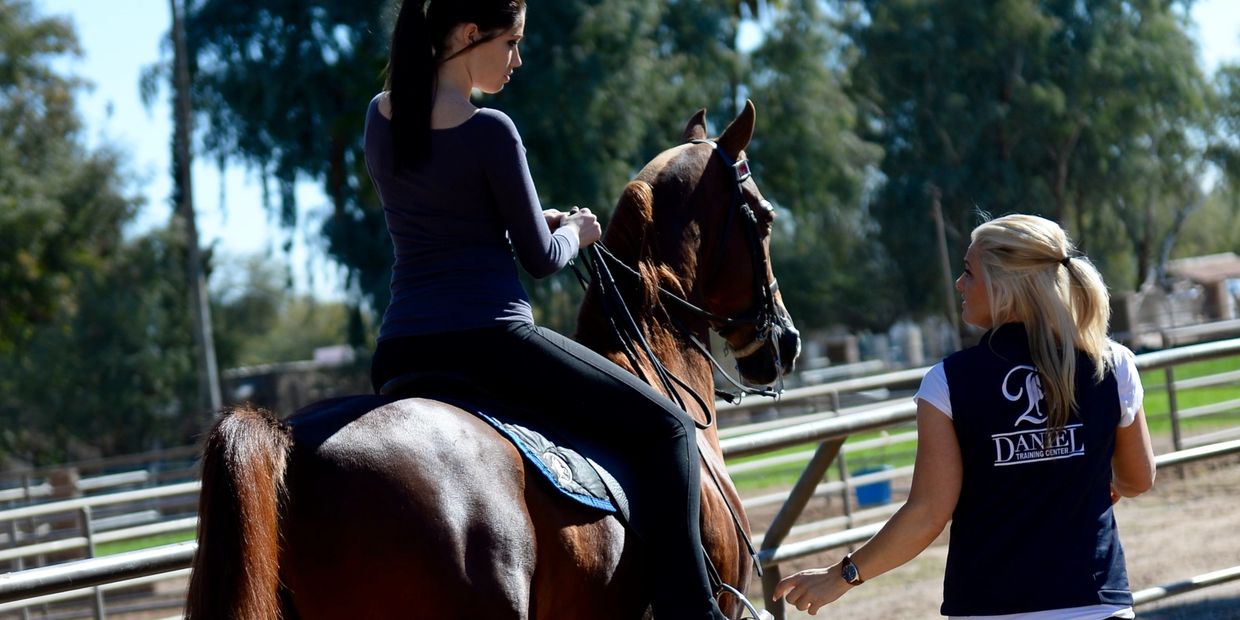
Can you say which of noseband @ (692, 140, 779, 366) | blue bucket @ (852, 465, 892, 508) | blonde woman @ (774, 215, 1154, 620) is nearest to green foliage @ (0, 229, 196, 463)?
blue bucket @ (852, 465, 892, 508)

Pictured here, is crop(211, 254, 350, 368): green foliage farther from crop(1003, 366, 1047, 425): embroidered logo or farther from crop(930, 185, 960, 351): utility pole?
crop(1003, 366, 1047, 425): embroidered logo

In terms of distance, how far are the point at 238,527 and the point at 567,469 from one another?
0.87 m

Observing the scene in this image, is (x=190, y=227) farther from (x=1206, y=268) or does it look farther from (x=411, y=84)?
(x=1206, y=268)

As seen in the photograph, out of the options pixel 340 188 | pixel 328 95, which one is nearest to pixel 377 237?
pixel 340 188

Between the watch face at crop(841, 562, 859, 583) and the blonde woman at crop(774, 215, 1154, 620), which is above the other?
the blonde woman at crop(774, 215, 1154, 620)

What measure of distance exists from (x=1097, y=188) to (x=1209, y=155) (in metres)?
7.47

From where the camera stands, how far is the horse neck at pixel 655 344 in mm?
4008

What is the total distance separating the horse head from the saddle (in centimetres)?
105

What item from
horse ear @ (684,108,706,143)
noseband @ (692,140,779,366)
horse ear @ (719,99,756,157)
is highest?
horse ear @ (684,108,706,143)

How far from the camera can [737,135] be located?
14.6 feet

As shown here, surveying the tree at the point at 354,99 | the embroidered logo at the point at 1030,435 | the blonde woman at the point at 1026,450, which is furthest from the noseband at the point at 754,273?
the tree at the point at 354,99

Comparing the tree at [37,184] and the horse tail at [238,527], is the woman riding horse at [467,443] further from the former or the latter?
the tree at [37,184]

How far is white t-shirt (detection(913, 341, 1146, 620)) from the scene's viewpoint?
288 cm

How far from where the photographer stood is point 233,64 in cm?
Answer: 2845
